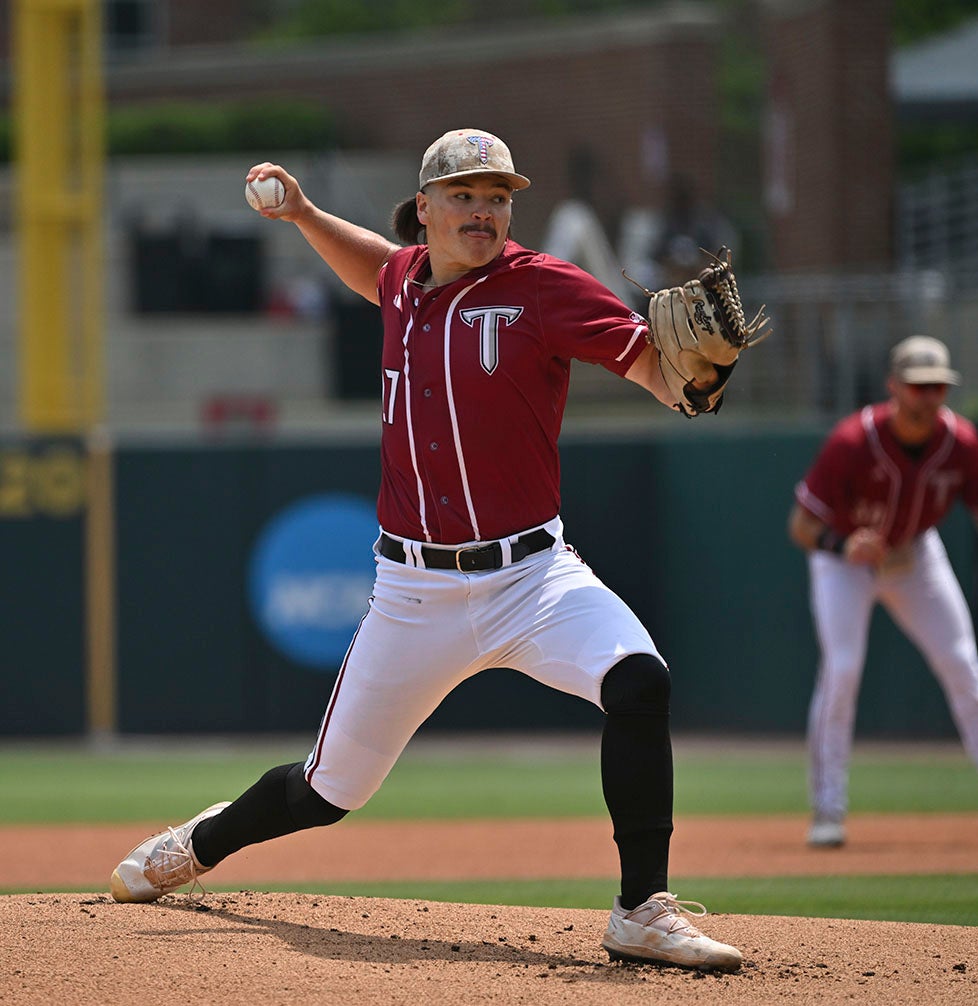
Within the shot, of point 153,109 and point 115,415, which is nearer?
point 115,415

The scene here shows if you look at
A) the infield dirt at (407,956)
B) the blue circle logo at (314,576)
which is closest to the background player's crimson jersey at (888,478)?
the infield dirt at (407,956)

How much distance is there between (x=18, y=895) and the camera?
5.33 m

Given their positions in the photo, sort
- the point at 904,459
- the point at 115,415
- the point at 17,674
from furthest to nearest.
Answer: the point at 115,415 → the point at 17,674 → the point at 904,459

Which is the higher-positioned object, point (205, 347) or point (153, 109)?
point (153, 109)

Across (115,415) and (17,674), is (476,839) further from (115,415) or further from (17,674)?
(115,415)

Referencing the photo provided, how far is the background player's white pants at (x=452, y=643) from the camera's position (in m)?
4.53

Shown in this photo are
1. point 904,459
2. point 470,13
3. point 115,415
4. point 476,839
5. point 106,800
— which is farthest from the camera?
point 470,13

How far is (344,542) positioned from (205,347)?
7219 mm

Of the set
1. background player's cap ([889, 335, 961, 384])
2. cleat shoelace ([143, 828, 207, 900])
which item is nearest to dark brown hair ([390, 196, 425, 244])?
cleat shoelace ([143, 828, 207, 900])

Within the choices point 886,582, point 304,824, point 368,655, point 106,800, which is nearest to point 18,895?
point 304,824

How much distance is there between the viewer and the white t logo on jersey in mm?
4602

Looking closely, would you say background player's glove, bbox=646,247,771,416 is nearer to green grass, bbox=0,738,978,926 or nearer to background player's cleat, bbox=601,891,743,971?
background player's cleat, bbox=601,891,743,971

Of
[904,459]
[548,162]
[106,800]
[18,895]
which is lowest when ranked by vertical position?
[106,800]

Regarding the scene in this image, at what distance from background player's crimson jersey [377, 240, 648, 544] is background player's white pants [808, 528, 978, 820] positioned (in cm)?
370
